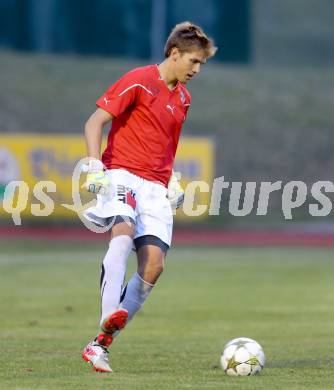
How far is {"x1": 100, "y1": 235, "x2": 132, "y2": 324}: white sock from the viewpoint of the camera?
7.28 metres

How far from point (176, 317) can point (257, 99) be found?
2748 cm

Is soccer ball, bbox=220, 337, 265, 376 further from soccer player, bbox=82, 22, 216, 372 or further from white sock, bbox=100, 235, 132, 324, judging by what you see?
white sock, bbox=100, 235, 132, 324

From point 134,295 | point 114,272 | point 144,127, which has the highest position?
point 144,127

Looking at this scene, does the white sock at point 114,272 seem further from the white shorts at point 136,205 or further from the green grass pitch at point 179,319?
the green grass pitch at point 179,319

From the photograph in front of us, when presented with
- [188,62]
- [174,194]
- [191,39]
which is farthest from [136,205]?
[191,39]

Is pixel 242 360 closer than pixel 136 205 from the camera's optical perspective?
Yes

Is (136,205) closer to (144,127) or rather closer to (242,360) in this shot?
(144,127)

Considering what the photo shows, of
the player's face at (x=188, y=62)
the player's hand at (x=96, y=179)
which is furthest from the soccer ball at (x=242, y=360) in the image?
the player's face at (x=188, y=62)

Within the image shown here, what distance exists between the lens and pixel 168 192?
8117mm

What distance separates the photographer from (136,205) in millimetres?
7711

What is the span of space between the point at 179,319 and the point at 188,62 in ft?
16.4

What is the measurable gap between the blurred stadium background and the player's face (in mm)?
19163

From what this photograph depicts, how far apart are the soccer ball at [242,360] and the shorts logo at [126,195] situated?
3.91 ft

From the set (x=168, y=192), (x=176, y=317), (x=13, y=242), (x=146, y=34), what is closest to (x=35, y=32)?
(x=146, y=34)
